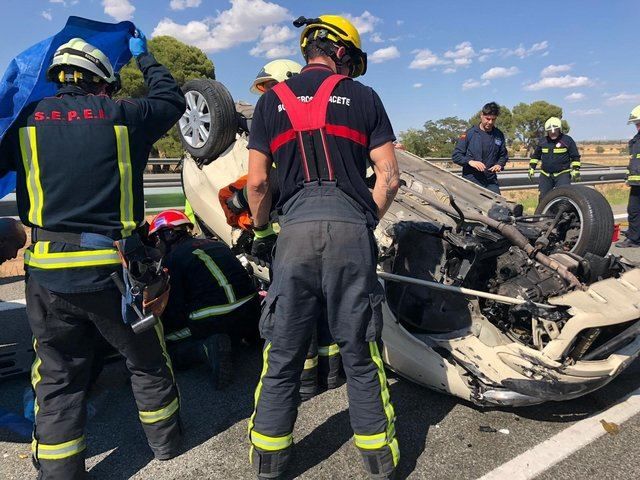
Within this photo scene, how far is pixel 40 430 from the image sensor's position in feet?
7.27

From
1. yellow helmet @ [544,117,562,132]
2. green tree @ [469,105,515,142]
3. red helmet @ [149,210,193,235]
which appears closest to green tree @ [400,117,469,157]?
green tree @ [469,105,515,142]

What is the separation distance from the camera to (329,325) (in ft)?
7.20

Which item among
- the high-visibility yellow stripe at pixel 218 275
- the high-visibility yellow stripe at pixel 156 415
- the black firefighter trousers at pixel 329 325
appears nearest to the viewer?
the black firefighter trousers at pixel 329 325

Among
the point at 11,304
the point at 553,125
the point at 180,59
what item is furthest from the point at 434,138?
the point at 11,304

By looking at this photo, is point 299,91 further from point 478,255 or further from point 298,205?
point 478,255

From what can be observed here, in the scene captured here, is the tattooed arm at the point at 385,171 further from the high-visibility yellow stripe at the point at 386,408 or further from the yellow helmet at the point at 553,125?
the yellow helmet at the point at 553,125

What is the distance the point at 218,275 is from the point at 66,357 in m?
1.38

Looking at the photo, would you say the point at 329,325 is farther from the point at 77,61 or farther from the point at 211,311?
the point at 77,61

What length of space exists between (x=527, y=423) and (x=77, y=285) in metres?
2.42

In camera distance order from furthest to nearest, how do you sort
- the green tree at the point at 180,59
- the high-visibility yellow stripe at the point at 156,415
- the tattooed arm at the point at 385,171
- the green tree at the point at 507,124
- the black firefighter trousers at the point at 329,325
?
the green tree at the point at 507,124 < the green tree at the point at 180,59 < the high-visibility yellow stripe at the point at 156,415 < the tattooed arm at the point at 385,171 < the black firefighter trousers at the point at 329,325

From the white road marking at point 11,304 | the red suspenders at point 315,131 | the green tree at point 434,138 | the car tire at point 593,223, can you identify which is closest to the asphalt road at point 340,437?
the car tire at point 593,223

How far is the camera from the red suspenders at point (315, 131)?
2.11 meters

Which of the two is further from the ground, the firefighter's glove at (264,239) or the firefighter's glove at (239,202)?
the firefighter's glove at (239,202)

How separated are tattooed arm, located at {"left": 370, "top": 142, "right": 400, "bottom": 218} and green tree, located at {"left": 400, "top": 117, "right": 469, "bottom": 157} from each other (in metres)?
30.9
